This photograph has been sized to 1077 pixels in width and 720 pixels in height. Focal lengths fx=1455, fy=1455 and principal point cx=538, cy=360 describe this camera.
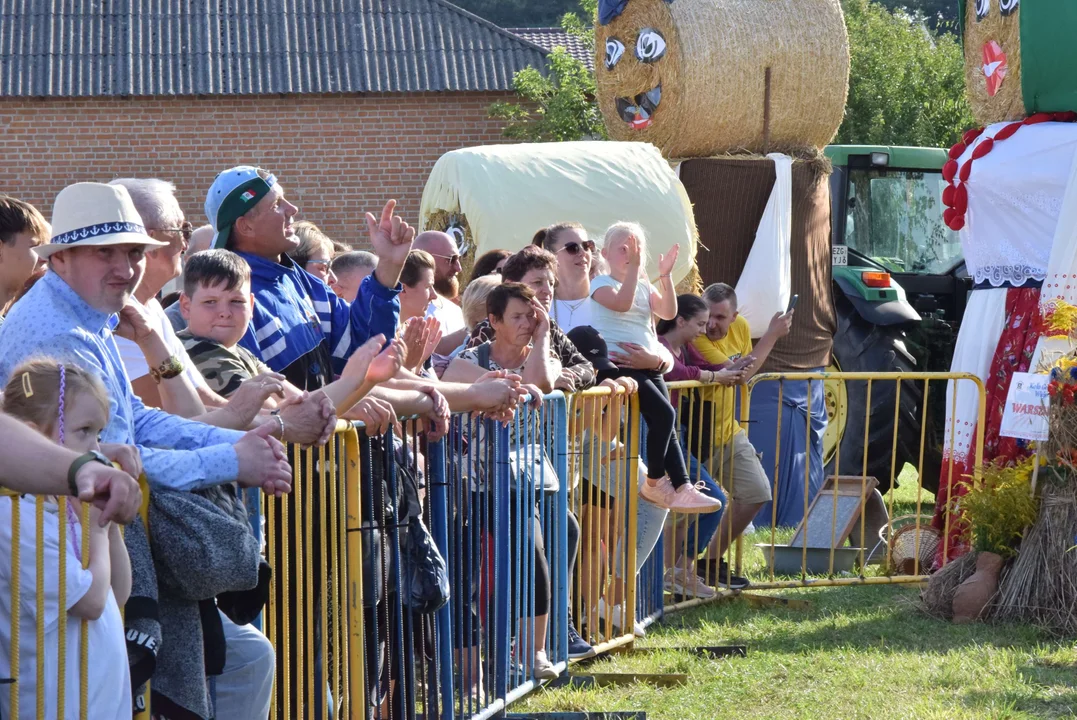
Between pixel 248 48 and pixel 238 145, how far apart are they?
5.23ft

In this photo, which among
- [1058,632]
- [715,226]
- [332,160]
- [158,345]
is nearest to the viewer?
[158,345]

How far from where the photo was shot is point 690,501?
6.34 meters

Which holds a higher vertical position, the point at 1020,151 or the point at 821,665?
the point at 1020,151

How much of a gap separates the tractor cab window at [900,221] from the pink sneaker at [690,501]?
5.30 m

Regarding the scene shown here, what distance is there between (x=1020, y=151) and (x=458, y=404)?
3746mm

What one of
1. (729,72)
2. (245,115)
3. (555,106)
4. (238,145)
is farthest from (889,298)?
(245,115)

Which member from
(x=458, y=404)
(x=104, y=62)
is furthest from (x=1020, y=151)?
(x=104, y=62)

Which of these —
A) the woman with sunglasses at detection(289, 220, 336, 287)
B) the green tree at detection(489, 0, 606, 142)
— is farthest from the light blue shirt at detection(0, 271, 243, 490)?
the green tree at detection(489, 0, 606, 142)

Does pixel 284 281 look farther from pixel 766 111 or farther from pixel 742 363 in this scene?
pixel 766 111

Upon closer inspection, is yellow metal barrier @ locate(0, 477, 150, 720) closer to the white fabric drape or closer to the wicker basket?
the wicker basket

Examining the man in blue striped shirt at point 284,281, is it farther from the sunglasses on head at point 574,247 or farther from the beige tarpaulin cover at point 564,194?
the beige tarpaulin cover at point 564,194

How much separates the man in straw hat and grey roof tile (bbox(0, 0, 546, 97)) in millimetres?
16439

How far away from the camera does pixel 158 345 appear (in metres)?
3.51

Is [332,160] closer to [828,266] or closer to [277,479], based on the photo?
[828,266]
